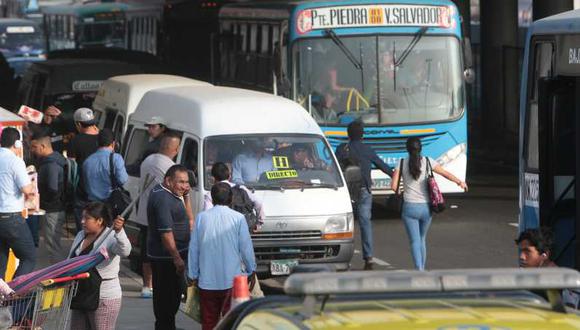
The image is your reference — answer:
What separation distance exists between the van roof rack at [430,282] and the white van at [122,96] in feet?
44.9

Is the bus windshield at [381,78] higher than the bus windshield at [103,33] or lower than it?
lower

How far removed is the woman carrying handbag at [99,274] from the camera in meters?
9.09

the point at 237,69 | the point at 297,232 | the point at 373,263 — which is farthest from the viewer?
the point at 237,69

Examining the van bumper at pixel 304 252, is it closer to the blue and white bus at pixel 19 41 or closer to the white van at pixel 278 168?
the white van at pixel 278 168

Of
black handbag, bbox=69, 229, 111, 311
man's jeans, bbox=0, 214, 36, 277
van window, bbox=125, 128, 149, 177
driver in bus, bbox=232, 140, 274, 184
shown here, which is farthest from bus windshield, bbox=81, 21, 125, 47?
black handbag, bbox=69, 229, 111, 311

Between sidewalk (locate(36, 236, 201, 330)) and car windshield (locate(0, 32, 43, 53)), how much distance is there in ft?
131

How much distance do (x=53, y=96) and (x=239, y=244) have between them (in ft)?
44.3

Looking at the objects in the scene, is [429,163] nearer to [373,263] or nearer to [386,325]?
[373,263]

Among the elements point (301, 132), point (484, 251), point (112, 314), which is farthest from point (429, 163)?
point (112, 314)

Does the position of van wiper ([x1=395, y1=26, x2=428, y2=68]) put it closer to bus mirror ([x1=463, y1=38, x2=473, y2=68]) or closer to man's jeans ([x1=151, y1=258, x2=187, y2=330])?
bus mirror ([x1=463, y1=38, x2=473, y2=68])

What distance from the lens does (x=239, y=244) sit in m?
10.1

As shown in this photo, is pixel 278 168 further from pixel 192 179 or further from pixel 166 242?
pixel 166 242

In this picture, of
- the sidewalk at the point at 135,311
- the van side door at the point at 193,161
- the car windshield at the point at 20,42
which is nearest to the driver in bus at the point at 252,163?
the van side door at the point at 193,161

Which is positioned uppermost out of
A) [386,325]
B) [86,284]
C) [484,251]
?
[386,325]
